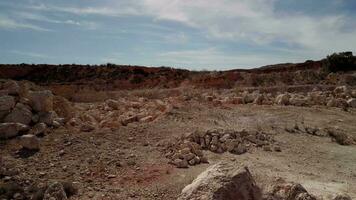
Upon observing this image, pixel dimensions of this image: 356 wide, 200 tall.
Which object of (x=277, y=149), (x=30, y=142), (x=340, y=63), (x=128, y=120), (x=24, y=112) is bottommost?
(x=277, y=149)

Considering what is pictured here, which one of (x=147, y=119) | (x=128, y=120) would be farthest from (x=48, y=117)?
(x=147, y=119)

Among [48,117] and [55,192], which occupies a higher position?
[48,117]

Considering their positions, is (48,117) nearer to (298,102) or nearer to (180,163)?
(180,163)

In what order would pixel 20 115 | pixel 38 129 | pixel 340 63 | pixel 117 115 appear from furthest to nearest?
pixel 340 63 → pixel 117 115 → pixel 20 115 → pixel 38 129

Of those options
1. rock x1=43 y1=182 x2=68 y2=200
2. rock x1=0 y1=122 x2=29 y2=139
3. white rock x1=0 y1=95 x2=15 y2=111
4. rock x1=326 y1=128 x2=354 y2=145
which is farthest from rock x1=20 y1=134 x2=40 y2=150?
rock x1=326 y1=128 x2=354 y2=145

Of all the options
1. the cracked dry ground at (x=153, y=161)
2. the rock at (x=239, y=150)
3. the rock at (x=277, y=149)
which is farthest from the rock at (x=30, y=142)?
the rock at (x=277, y=149)

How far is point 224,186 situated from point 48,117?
21.4 feet

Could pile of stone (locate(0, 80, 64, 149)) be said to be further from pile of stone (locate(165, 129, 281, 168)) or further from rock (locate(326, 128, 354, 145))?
rock (locate(326, 128, 354, 145))

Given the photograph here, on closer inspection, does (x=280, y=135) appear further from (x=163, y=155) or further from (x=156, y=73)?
(x=156, y=73)

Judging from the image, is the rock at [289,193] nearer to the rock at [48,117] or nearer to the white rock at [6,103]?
the rock at [48,117]

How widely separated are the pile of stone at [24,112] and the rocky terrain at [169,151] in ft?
0.07

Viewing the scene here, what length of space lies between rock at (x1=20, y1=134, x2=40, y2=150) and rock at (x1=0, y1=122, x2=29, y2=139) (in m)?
0.54

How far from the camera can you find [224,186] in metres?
4.68

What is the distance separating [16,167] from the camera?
7.93 meters
